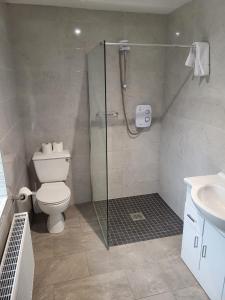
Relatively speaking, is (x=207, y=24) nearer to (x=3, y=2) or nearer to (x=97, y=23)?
(x=97, y=23)

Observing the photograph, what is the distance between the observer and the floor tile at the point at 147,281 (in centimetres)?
185

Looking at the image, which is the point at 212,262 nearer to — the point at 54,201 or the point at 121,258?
the point at 121,258

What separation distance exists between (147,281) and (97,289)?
432mm

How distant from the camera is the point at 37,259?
86.7 inches

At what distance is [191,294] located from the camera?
1.83m

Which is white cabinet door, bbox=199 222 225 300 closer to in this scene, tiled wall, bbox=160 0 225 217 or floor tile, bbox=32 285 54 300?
tiled wall, bbox=160 0 225 217

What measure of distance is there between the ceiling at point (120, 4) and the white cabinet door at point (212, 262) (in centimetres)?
223

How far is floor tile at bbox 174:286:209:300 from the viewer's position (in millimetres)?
1799

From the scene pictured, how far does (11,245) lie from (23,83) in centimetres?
182

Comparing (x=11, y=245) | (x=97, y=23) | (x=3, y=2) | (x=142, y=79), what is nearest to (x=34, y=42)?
(x=3, y=2)

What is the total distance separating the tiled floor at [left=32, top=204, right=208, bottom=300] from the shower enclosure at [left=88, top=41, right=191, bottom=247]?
0.52 ft

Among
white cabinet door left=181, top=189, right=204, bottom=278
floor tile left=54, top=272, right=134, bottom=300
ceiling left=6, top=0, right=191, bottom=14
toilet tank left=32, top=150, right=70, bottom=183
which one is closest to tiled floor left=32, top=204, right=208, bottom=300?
floor tile left=54, top=272, right=134, bottom=300

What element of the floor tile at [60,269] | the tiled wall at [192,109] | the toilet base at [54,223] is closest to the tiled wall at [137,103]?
the tiled wall at [192,109]

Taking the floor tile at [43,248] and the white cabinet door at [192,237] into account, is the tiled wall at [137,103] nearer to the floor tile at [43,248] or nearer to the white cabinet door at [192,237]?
the floor tile at [43,248]
